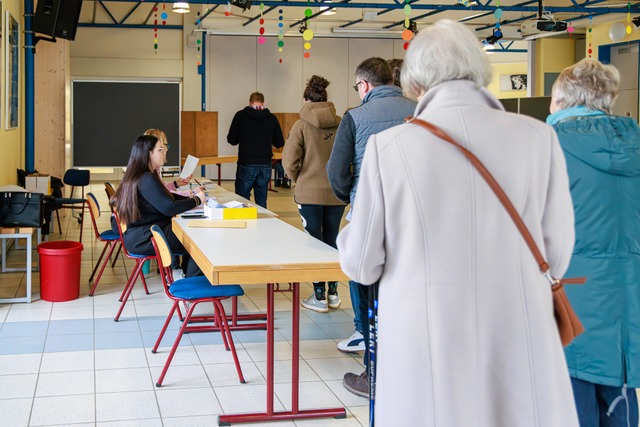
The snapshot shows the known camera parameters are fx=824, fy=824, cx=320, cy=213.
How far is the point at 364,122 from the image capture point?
3848 millimetres

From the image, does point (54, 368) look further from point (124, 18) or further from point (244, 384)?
point (124, 18)

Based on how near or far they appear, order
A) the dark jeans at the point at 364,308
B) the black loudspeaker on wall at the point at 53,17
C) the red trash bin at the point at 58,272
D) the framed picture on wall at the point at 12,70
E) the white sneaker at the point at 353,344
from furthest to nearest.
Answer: the black loudspeaker on wall at the point at 53,17 < the framed picture on wall at the point at 12,70 < the red trash bin at the point at 58,272 < the white sneaker at the point at 353,344 < the dark jeans at the point at 364,308

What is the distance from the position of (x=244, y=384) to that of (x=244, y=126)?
4.57 metres

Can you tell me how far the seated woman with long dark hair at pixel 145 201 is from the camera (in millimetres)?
5352

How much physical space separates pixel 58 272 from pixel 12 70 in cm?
345

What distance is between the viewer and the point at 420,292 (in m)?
1.86

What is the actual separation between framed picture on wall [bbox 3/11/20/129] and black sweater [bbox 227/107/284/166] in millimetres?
2220

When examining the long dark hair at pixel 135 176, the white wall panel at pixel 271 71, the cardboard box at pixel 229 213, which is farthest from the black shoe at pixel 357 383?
the white wall panel at pixel 271 71

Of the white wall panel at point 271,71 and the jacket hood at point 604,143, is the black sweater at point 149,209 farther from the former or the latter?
the white wall panel at point 271,71

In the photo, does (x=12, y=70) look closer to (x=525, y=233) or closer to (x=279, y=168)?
(x=525, y=233)

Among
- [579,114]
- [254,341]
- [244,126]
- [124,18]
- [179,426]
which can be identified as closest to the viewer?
[579,114]

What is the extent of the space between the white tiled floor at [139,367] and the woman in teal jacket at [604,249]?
1.35m

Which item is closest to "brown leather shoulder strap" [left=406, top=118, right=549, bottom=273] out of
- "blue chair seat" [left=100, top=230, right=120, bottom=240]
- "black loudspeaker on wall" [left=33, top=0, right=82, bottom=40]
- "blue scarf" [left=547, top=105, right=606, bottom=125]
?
"blue scarf" [left=547, top=105, right=606, bottom=125]

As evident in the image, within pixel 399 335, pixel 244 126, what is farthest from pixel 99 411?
pixel 244 126
